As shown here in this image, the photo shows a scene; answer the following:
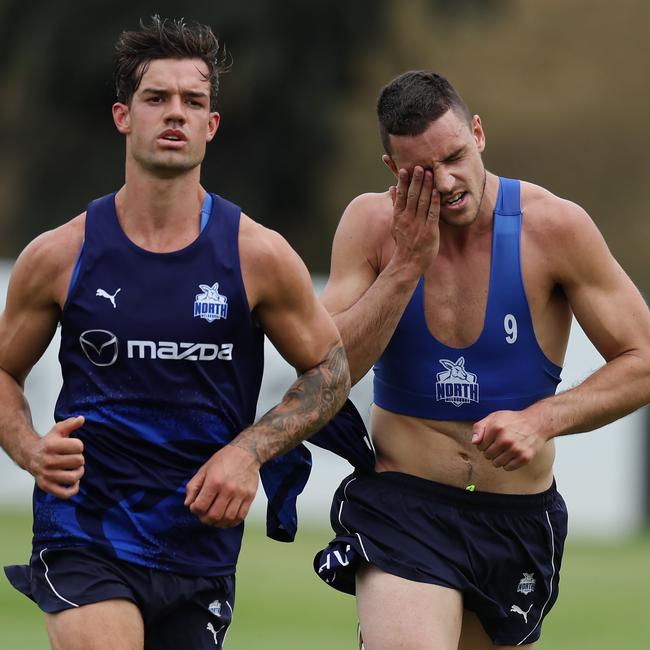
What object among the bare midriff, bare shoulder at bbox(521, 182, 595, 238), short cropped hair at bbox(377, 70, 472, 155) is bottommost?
the bare midriff

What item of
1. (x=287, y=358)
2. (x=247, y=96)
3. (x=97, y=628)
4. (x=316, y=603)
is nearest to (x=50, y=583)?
(x=97, y=628)

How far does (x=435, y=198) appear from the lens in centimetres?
577

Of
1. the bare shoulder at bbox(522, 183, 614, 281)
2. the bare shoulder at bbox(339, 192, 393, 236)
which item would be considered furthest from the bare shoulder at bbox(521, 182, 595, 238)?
the bare shoulder at bbox(339, 192, 393, 236)

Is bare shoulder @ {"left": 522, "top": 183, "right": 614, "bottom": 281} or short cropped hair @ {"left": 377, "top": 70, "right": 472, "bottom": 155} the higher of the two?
short cropped hair @ {"left": 377, "top": 70, "right": 472, "bottom": 155}

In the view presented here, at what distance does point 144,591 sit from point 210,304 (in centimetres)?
96

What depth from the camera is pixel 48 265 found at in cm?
527

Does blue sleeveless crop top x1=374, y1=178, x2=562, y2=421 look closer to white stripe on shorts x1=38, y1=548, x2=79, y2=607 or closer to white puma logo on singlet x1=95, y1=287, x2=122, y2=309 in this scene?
white puma logo on singlet x1=95, y1=287, x2=122, y2=309

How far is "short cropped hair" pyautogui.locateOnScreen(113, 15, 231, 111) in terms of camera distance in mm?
5422

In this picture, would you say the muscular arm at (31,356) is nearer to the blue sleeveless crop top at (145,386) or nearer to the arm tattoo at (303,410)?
the blue sleeveless crop top at (145,386)

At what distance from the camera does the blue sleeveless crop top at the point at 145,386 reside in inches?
208

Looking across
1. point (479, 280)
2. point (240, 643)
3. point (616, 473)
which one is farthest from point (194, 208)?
point (616, 473)

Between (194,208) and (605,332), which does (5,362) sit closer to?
(194,208)

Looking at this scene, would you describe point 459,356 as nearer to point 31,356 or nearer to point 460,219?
point 460,219

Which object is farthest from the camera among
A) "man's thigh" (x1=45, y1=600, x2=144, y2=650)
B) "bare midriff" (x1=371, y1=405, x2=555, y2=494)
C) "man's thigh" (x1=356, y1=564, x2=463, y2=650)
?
"bare midriff" (x1=371, y1=405, x2=555, y2=494)
